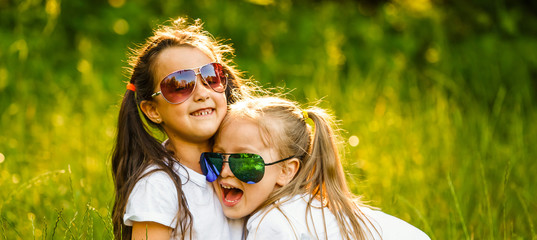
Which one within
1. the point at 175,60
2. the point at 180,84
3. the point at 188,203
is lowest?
the point at 188,203

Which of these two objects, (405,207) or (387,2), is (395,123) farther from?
(387,2)

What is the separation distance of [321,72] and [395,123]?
0.94 metres

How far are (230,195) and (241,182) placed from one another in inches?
3.4

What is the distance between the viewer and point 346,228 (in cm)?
217

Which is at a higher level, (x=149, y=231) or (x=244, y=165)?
(x=244, y=165)

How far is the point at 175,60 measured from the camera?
232cm

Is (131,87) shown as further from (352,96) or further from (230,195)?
→ (352,96)

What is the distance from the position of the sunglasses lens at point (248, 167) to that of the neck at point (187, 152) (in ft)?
0.86

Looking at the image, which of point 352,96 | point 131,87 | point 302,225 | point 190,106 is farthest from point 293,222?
point 352,96

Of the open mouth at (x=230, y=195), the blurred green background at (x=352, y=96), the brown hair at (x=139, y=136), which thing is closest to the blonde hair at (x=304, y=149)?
the open mouth at (x=230, y=195)

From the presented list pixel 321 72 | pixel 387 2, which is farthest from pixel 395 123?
pixel 387 2

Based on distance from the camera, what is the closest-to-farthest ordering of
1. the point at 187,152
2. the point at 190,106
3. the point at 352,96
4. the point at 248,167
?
1. the point at 248,167
2. the point at 190,106
3. the point at 187,152
4. the point at 352,96

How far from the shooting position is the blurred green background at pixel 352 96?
3.01m

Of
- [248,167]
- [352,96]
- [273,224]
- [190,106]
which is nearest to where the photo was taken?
[273,224]
